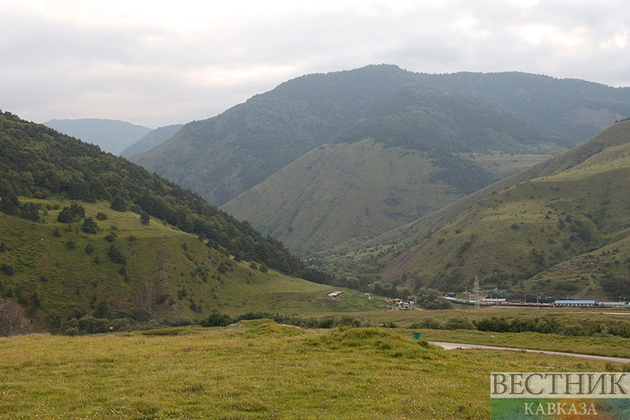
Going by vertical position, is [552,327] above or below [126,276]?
below

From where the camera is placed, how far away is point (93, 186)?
6398 inches

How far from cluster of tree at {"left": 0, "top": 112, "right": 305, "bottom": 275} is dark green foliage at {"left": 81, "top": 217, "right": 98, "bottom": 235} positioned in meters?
0.23

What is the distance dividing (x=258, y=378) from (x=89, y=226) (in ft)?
368

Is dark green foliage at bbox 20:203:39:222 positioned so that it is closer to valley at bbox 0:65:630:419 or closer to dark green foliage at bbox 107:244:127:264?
valley at bbox 0:65:630:419

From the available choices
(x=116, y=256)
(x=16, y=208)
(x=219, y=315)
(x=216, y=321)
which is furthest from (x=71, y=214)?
(x=216, y=321)

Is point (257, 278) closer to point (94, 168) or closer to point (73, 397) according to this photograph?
point (94, 168)

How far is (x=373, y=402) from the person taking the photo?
23.2 metres

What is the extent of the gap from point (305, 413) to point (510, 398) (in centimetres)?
934

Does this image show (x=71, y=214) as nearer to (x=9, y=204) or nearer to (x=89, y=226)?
(x=89, y=226)

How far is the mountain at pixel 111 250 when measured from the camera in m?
104

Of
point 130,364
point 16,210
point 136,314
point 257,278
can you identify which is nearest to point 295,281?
point 257,278

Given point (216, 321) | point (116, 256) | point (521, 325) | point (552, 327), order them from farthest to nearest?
point (116, 256) → point (216, 321) → point (521, 325) → point (552, 327)

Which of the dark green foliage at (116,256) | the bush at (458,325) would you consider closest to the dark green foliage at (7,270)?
the dark green foliage at (116,256)

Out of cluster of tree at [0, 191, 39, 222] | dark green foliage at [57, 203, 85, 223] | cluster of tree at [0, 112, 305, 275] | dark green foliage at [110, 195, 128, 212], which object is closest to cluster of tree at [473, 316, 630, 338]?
cluster of tree at [0, 112, 305, 275]
